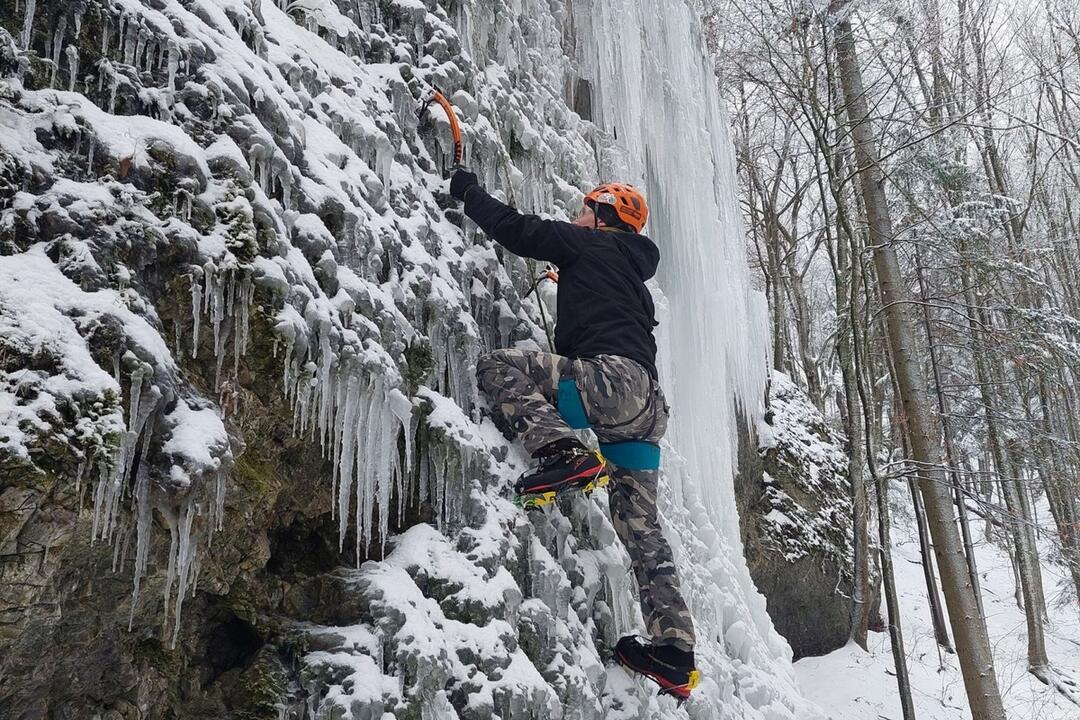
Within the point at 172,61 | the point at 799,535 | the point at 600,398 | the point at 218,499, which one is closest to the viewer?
the point at 218,499

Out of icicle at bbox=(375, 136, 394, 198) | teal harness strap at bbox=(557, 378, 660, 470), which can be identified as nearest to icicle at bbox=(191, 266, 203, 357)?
icicle at bbox=(375, 136, 394, 198)

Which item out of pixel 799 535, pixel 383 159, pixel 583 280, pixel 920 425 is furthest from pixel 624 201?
pixel 799 535

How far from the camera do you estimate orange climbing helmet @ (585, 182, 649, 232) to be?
12.1 feet

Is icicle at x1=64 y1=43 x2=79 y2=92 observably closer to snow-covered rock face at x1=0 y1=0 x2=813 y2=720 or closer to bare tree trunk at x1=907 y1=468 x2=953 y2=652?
snow-covered rock face at x1=0 y1=0 x2=813 y2=720

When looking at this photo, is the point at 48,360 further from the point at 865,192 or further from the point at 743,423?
the point at 743,423

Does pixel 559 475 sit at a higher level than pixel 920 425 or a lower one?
lower

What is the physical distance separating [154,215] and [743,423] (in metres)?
7.97

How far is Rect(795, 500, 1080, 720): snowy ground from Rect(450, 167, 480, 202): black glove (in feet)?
23.2

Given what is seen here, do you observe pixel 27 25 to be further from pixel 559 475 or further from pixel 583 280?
pixel 559 475

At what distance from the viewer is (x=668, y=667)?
3164mm

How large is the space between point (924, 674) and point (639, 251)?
9091 millimetres

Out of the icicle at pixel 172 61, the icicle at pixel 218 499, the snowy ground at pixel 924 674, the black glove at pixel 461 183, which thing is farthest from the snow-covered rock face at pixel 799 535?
the icicle at pixel 172 61

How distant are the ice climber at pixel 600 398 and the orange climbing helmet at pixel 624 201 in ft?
0.60

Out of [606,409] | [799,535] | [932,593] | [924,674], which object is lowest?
[924,674]
